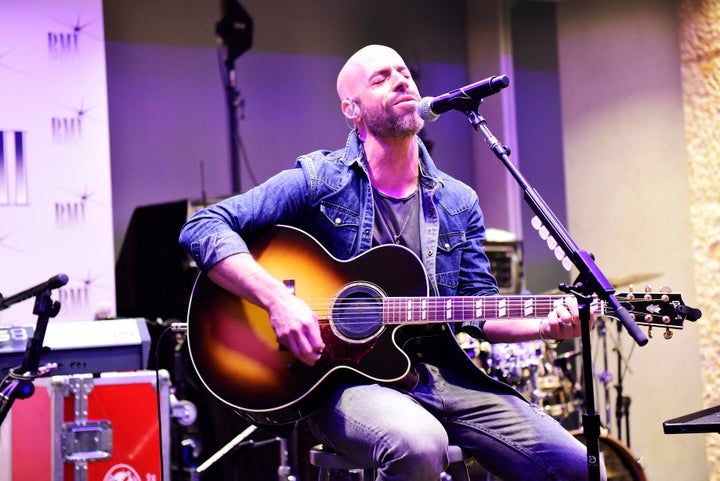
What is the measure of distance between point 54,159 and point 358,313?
3.10m

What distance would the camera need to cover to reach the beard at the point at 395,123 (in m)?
3.00

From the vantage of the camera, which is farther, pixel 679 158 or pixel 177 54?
pixel 177 54

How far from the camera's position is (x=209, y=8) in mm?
6727

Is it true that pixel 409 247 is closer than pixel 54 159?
Yes

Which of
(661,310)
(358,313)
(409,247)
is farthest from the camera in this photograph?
(409,247)

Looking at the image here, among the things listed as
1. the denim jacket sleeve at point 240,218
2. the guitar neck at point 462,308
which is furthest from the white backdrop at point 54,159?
the guitar neck at point 462,308

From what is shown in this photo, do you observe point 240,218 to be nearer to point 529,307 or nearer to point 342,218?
point 342,218

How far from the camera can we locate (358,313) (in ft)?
8.77

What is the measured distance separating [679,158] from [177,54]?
3719mm

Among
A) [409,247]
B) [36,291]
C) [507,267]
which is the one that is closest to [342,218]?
[409,247]

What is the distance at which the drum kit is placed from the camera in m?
4.57

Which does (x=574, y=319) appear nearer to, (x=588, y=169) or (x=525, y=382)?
(x=525, y=382)

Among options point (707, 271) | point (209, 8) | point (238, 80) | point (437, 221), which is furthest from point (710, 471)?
point (209, 8)

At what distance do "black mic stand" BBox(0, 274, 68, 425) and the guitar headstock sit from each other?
194 centimetres
